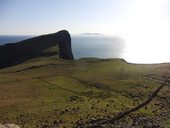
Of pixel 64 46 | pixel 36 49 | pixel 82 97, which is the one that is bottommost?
pixel 82 97

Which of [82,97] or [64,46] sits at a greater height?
[64,46]

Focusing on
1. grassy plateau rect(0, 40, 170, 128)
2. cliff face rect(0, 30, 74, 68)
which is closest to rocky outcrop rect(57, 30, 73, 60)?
cliff face rect(0, 30, 74, 68)

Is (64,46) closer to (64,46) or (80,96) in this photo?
(64,46)

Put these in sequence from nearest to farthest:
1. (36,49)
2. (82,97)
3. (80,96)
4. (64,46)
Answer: (82,97), (80,96), (36,49), (64,46)

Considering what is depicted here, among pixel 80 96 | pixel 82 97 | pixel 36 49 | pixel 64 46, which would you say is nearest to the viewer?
pixel 82 97

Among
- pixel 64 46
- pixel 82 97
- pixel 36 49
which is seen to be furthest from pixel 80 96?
pixel 64 46

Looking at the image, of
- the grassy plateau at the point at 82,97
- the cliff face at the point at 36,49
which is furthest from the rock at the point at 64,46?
the grassy plateau at the point at 82,97

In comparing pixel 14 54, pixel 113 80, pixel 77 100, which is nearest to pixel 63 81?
pixel 113 80
